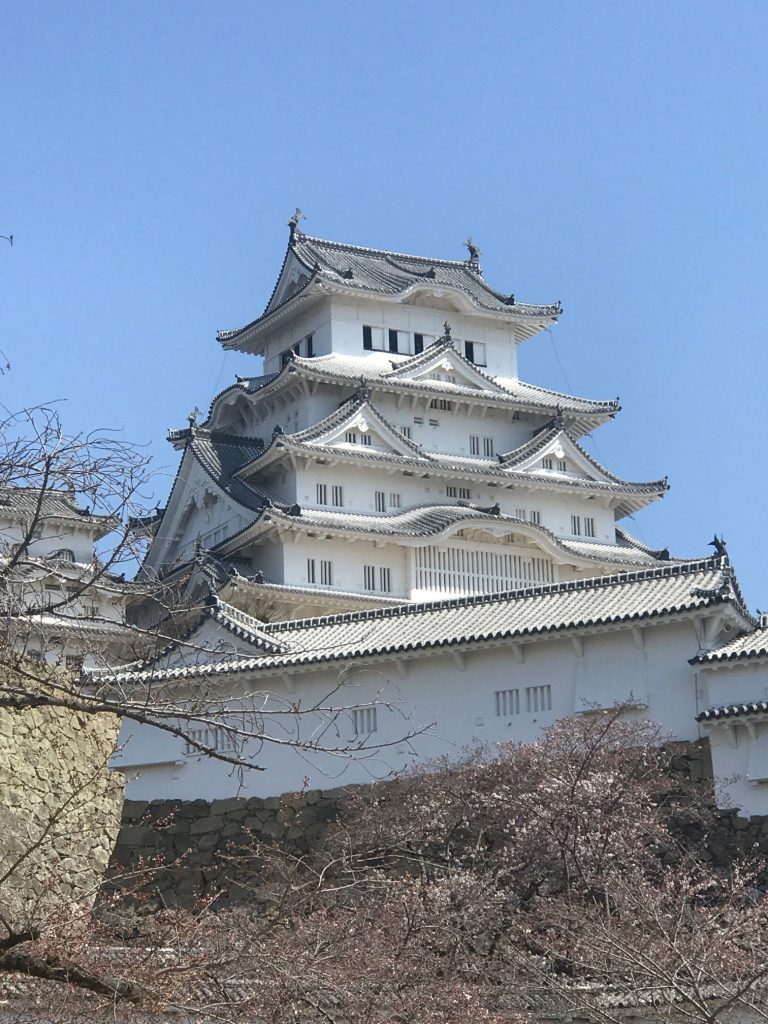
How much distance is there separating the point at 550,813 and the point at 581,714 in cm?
305

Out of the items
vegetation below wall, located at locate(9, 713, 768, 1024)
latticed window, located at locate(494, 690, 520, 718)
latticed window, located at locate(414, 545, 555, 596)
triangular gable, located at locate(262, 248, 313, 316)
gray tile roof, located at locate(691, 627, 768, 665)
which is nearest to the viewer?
vegetation below wall, located at locate(9, 713, 768, 1024)

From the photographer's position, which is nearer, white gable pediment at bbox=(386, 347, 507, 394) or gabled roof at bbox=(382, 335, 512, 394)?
gabled roof at bbox=(382, 335, 512, 394)

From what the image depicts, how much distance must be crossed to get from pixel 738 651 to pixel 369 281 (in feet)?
73.3

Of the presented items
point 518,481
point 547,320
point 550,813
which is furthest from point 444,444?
point 550,813

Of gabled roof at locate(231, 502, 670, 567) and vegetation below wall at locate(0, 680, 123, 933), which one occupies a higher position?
gabled roof at locate(231, 502, 670, 567)

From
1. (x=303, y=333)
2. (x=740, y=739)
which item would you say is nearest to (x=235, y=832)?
(x=740, y=739)

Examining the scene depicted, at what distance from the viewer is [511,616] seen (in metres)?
23.0

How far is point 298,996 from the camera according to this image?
985cm

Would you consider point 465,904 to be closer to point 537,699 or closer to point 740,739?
point 740,739

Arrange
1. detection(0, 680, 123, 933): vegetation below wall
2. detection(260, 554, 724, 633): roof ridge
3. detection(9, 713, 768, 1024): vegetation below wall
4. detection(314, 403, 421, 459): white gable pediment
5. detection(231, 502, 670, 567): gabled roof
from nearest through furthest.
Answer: detection(9, 713, 768, 1024): vegetation below wall → detection(0, 680, 123, 933): vegetation below wall → detection(260, 554, 724, 633): roof ridge → detection(231, 502, 670, 567): gabled roof → detection(314, 403, 421, 459): white gable pediment

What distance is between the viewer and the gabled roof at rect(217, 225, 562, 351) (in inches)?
1591

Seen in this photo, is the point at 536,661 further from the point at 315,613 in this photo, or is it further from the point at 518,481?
the point at 518,481

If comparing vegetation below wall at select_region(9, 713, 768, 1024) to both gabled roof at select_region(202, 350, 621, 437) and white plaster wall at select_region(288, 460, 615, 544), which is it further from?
gabled roof at select_region(202, 350, 621, 437)

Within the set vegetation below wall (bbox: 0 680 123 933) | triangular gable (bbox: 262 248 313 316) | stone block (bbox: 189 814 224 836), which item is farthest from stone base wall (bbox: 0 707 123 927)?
triangular gable (bbox: 262 248 313 316)
